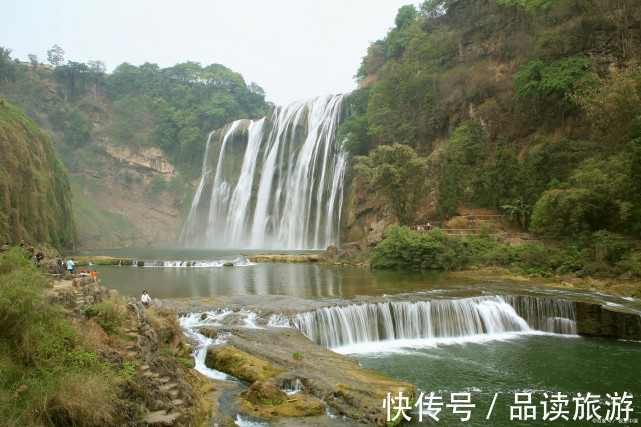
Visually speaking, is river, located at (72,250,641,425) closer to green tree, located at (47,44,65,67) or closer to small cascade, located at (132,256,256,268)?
small cascade, located at (132,256,256,268)

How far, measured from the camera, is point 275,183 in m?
50.3

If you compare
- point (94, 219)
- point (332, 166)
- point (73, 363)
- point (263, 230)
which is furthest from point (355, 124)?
point (94, 219)

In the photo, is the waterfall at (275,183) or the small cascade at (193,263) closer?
the small cascade at (193,263)

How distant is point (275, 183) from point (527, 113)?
96.4 ft

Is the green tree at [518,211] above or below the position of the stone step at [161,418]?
above

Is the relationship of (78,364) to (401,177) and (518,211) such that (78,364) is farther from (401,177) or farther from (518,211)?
(401,177)

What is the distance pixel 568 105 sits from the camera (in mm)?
25734

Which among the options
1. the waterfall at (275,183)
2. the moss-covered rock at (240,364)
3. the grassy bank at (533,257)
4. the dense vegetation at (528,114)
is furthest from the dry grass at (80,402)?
the waterfall at (275,183)

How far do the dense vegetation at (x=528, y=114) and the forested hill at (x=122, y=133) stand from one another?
36.7 metres

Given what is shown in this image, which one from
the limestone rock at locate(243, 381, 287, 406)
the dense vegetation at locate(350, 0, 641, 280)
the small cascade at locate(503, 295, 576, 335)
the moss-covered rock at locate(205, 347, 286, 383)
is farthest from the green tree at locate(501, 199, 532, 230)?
the limestone rock at locate(243, 381, 287, 406)

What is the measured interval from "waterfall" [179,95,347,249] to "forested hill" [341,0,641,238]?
5857 mm

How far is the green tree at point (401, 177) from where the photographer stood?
28938mm

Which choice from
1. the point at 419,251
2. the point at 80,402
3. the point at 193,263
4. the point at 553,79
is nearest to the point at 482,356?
the point at 80,402

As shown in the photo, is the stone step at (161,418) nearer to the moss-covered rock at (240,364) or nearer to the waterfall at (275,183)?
the moss-covered rock at (240,364)
